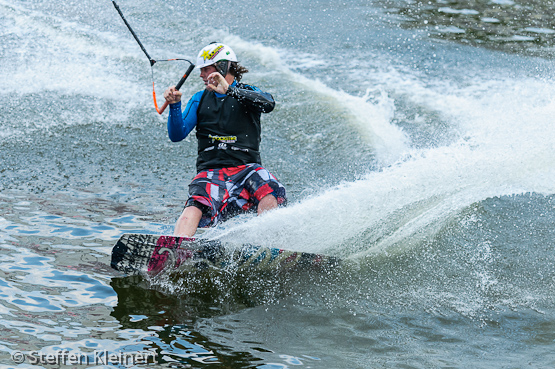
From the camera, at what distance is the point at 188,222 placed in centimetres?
588

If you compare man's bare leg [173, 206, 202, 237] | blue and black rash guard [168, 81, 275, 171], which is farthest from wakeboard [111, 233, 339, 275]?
blue and black rash guard [168, 81, 275, 171]

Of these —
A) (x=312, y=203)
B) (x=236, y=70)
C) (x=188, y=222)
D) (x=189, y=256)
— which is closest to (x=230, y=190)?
(x=188, y=222)

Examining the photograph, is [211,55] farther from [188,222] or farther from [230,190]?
[188,222]

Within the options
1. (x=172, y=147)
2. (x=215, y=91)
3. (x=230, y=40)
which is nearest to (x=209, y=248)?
(x=215, y=91)

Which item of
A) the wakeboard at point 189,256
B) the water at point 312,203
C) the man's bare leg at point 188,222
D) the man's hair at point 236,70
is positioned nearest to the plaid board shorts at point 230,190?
the man's bare leg at point 188,222

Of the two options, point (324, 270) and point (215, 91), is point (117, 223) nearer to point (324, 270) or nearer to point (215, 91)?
point (215, 91)

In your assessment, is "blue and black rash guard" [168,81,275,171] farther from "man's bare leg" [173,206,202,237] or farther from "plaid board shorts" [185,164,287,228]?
"man's bare leg" [173,206,202,237]

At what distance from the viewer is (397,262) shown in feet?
20.2

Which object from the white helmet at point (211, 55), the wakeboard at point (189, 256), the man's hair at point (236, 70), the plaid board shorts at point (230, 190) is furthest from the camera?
the man's hair at point (236, 70)

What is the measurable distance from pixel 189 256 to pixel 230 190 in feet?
2.86

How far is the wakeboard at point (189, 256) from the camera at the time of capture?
5539mm

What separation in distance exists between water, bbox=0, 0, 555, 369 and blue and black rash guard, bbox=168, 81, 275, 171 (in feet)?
2.17

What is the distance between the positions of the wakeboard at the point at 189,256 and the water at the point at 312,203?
5.2 inches

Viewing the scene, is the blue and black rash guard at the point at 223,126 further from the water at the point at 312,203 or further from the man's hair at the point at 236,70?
the water at the point at 312,203
